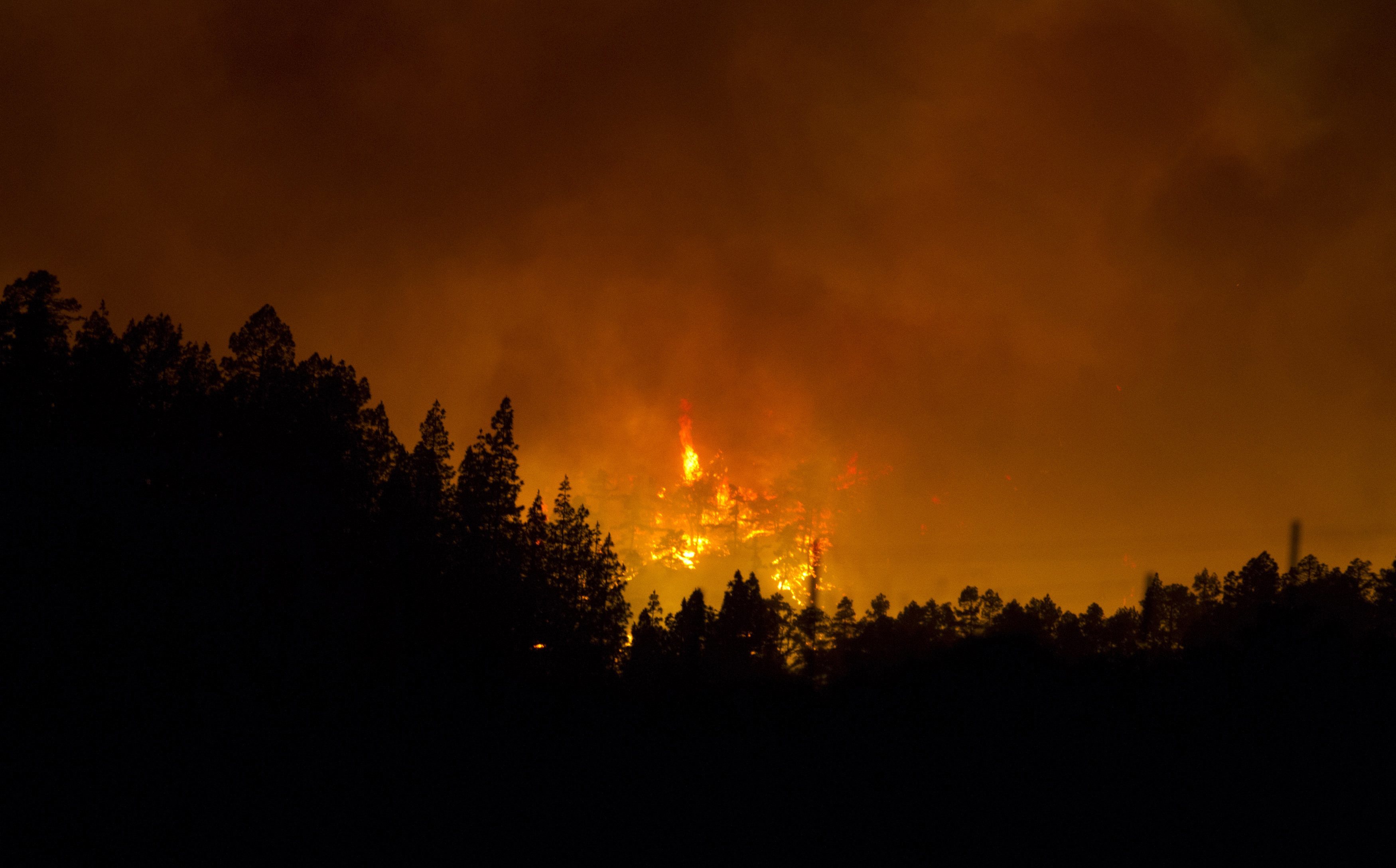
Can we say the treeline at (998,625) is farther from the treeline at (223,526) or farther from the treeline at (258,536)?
the treeline at (223,526)

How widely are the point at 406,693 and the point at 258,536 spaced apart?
435 inches

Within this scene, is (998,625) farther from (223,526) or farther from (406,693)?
(223,526)

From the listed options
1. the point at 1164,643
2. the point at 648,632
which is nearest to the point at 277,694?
the point at 648,632

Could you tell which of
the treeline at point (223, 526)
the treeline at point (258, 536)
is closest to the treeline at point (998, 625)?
the treeline at point (258, 536)

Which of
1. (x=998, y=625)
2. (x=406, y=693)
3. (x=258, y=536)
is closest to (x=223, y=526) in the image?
(x=258, y=536)

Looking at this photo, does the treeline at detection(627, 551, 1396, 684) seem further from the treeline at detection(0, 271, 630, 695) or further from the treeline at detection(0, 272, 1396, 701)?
the treeline at detection(0, 271, 630, 695)

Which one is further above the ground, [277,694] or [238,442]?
[238,442]

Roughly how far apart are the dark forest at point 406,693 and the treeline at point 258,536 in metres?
0.15

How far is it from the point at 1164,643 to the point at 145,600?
10890cm

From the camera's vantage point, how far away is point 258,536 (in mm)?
48688

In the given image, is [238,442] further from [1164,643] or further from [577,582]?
[1164,643]

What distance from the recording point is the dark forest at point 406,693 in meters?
40.9

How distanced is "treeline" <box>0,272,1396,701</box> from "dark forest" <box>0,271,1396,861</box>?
0.48ft

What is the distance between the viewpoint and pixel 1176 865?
3997 cm
